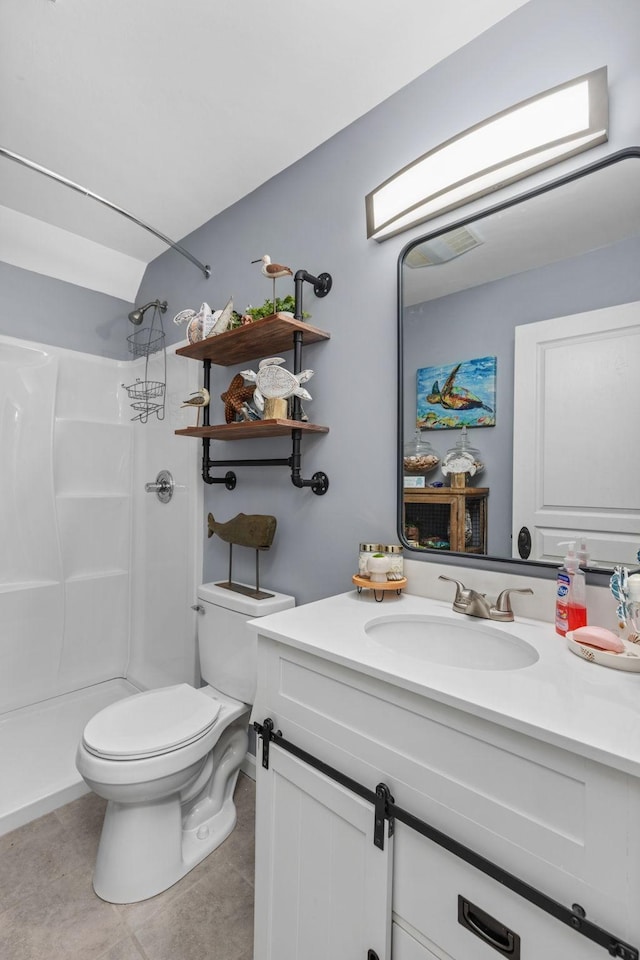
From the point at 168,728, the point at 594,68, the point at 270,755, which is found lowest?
the point at 168,728

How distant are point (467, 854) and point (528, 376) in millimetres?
993

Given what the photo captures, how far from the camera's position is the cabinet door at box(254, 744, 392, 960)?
82cm

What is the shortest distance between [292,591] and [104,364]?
69.9 inches

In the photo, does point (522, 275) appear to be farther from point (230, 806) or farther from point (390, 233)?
point (230, 806)

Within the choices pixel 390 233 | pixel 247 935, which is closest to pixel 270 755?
pixel 247 935

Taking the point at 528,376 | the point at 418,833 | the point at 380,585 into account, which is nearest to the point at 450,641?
the point at 380,585

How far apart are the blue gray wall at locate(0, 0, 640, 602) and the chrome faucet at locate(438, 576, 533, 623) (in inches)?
12.8

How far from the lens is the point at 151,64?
1.36m

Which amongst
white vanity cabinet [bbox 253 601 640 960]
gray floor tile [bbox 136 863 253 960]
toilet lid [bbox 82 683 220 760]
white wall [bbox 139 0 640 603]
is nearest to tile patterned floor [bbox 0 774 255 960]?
gray floor tile [bbox 136 863 253 960]

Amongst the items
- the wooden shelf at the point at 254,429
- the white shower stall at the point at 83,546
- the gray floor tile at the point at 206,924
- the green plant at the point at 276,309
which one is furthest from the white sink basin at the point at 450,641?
the white shower stall at the point at 83,546

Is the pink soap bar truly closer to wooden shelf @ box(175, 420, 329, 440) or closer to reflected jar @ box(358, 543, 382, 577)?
reflected jar @ box(358, 543, 382, 577)

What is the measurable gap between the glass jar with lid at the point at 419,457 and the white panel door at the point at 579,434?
0.77ft

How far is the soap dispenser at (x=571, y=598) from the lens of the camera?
38.5 inches

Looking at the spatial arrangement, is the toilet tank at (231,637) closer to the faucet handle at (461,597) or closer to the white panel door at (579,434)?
the faucet handle at (461,597)
